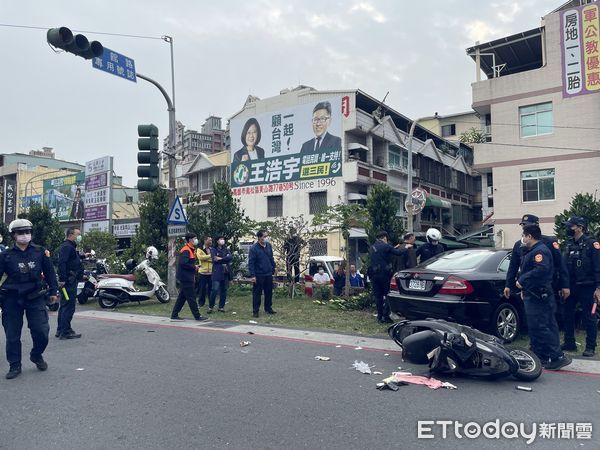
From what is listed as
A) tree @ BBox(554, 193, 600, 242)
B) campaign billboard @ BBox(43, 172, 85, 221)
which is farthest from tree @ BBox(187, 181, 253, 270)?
campaign billboard @ BBox(43, 172, 85, 221)

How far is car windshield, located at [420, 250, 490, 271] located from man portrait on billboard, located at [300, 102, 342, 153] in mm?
21297

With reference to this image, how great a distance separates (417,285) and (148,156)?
6877 millimetres

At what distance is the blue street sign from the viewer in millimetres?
9555

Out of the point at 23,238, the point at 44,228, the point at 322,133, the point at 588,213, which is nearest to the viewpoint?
the point at 23,238

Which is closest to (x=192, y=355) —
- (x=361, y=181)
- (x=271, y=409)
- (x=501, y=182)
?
(x=271, y=409)

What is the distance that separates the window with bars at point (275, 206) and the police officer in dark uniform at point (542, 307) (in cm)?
2500

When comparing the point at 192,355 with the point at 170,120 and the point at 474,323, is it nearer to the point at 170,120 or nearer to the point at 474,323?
the point at 474,323

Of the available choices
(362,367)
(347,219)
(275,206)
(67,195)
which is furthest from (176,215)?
(67,195)

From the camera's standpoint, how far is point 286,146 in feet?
99.9

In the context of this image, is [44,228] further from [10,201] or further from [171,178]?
[10,201]

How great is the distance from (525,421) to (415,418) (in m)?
0.87

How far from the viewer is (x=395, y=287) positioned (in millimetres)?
7238

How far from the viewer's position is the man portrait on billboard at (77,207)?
38.5 metres

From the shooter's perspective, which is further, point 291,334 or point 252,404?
point 291,334
